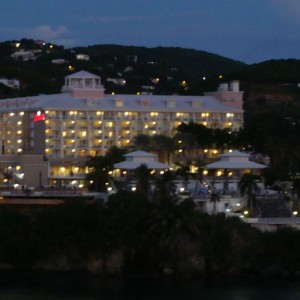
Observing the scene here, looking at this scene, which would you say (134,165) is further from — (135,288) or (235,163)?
(135,288)

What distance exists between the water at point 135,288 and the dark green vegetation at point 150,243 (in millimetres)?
1152

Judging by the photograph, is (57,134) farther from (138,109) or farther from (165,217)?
(165,217)

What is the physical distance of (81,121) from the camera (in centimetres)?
9356

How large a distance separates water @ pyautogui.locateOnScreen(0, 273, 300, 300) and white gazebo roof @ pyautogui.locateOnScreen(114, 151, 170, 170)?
53.0ft

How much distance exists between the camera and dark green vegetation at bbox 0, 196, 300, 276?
203ft

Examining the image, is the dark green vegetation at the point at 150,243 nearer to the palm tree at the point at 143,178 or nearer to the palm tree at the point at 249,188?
the palm tree at the point at 143,178

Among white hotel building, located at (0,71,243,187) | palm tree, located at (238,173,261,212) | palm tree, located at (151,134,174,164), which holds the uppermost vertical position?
white hotel building, located at (0,71,243,187)

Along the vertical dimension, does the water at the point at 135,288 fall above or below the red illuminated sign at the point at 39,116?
below

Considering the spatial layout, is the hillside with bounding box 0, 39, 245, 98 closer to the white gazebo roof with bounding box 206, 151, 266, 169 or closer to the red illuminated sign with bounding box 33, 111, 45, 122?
the red illuminated sign with bounding box 33, 111, 45, 122

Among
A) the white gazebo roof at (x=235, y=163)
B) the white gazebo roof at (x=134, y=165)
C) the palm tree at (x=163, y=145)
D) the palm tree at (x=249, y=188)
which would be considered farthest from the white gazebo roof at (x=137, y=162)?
the palm tree at (x=163, y=145)

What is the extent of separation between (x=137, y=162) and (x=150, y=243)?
54.9ft

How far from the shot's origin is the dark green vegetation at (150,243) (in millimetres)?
61844

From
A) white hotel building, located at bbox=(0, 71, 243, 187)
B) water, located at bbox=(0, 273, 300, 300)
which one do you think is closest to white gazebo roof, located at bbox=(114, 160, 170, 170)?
white hotel building, located at bbox=(0, 71, 243, 187)

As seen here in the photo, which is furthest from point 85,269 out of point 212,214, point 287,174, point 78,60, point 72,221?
point 78,60
